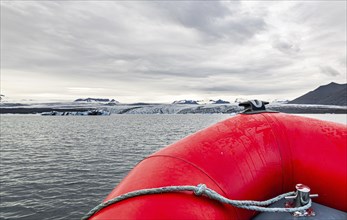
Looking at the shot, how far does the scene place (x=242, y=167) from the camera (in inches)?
93.5

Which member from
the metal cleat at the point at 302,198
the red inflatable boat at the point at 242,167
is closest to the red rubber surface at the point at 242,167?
the red inflatable boat at the point at 242,167

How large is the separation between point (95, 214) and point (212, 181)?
2.98 ft

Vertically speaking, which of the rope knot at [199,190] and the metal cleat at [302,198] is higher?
the rope knot at [199,190]

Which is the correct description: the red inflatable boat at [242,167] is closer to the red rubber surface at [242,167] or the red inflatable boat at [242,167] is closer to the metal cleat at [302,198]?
the red rubber surface at [242,167]

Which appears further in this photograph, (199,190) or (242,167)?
(242,167)

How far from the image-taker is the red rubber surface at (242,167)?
172 centimetres

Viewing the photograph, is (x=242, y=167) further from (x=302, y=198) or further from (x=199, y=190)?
(x=199, y=190)

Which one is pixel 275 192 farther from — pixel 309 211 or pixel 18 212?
pixel 18 212

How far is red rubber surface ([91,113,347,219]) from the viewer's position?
172 centimetres

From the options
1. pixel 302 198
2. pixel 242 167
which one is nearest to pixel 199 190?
pixel 242 167

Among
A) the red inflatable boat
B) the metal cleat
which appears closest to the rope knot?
the red inflatable boat

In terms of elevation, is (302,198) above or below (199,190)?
below

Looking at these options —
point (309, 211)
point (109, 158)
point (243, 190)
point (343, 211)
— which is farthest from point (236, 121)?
point (109, 158)

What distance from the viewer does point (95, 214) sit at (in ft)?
5.96
